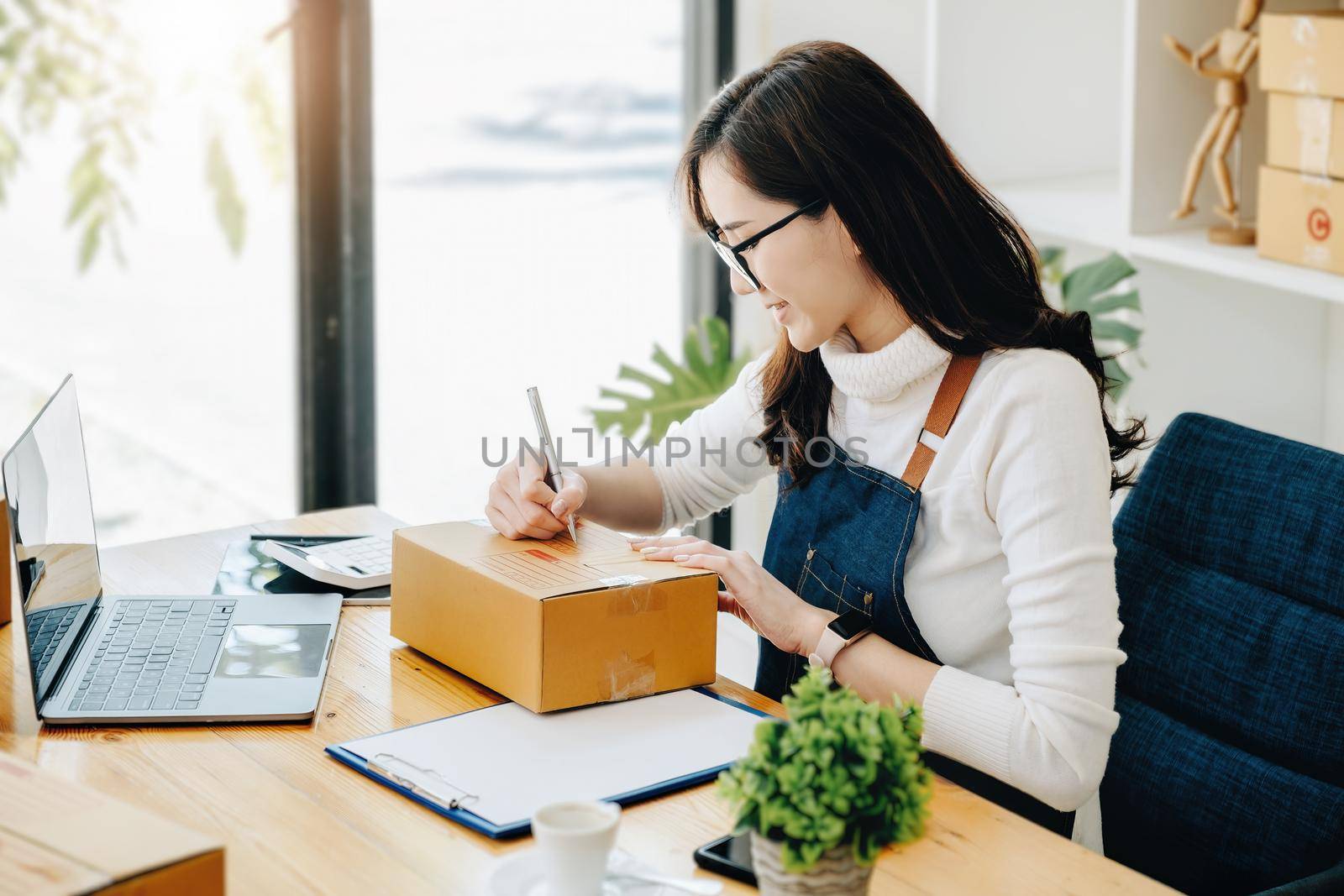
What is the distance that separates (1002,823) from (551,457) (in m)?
0.64

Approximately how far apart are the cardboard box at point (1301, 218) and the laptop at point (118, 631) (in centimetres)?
129

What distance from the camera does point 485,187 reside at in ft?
9.18

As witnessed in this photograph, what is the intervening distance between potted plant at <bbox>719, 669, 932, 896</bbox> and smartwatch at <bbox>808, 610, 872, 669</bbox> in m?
0.49

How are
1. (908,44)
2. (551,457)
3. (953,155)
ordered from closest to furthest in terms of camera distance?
(953,155) < (551,457) < (908,44)

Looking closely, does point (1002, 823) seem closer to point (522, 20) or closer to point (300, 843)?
point (300, 843)

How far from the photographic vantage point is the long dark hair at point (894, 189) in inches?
51.5

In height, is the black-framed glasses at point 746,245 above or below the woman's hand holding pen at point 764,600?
above

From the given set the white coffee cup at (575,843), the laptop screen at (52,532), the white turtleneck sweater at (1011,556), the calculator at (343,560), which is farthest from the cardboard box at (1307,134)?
the laptop screen at (52,532)

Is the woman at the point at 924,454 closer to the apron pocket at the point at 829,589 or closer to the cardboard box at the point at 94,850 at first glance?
the apron pocket at the point at 829,589

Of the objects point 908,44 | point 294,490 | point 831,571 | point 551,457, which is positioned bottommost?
point 294,490

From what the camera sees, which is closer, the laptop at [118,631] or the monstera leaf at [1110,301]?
the laptop at [118,631]

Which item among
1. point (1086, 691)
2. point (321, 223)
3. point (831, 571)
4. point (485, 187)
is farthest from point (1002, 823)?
point (485, 187)

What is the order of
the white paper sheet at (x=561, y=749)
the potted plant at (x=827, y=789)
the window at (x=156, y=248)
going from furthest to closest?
the window at (x=156, y=248) → the white paper sheet at (x=561, y=749) → the potted plant at (x=827, y=789)

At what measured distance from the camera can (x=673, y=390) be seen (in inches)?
102
